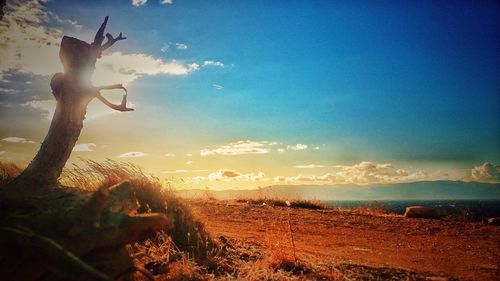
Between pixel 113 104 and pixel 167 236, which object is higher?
pixel 113 104

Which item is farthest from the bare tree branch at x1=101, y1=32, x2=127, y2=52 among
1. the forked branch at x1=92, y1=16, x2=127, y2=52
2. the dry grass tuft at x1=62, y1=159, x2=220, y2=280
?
the dry grass tuft at x1=62, y1=159, x2=220, y2=280

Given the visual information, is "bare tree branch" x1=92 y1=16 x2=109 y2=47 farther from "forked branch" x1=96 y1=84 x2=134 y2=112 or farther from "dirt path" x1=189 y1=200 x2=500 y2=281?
"dirt path" x1=189 y1=200 x2=500 y2=281

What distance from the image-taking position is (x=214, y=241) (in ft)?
21.6

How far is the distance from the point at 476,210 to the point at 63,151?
12.7 m

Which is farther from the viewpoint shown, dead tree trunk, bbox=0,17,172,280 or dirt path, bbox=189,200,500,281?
dirt path, bbox=189,200,500,281

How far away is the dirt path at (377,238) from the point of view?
586 cm

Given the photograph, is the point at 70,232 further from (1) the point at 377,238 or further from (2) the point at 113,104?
(1) the point at 377,238

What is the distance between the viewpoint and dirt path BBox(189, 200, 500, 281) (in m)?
5.86

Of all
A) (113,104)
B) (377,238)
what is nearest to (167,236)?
(113,104)

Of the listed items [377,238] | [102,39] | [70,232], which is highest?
[102,39]

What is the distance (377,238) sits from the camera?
8281mm

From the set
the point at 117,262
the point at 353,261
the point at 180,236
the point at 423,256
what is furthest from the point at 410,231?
the point at 117,262

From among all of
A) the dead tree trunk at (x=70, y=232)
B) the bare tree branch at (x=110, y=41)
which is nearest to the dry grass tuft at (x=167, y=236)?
the dead tree trunk at (x=70, y=232)

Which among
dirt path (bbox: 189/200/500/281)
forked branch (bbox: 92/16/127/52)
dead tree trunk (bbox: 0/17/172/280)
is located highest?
forked branch (bbox: 92/16/127/52)
